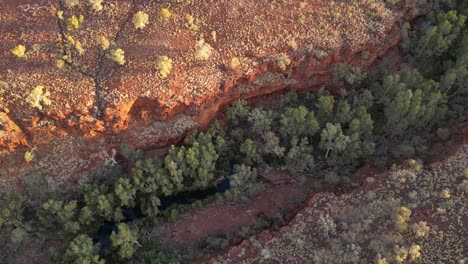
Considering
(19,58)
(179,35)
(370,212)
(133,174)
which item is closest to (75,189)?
(133,174)

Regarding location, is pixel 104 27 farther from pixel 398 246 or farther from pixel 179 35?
pixel 398 246

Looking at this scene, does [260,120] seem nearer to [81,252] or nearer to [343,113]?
[343,113]

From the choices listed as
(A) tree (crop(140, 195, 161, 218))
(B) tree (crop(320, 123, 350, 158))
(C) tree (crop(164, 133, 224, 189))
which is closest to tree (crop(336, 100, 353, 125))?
(B) tree (crop(320, 123, 350, 158))

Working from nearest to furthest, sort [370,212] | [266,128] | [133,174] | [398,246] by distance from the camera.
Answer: [398,246], [370,212], [133,174], [266,128]

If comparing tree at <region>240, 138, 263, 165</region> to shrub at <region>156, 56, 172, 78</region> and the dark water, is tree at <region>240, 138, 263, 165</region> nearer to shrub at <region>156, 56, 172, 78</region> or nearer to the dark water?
the dark water

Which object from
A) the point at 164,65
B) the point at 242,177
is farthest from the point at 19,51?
the point at 242,177

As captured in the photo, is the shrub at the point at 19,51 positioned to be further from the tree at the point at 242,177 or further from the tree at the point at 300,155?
the tree at the point at 300,155
